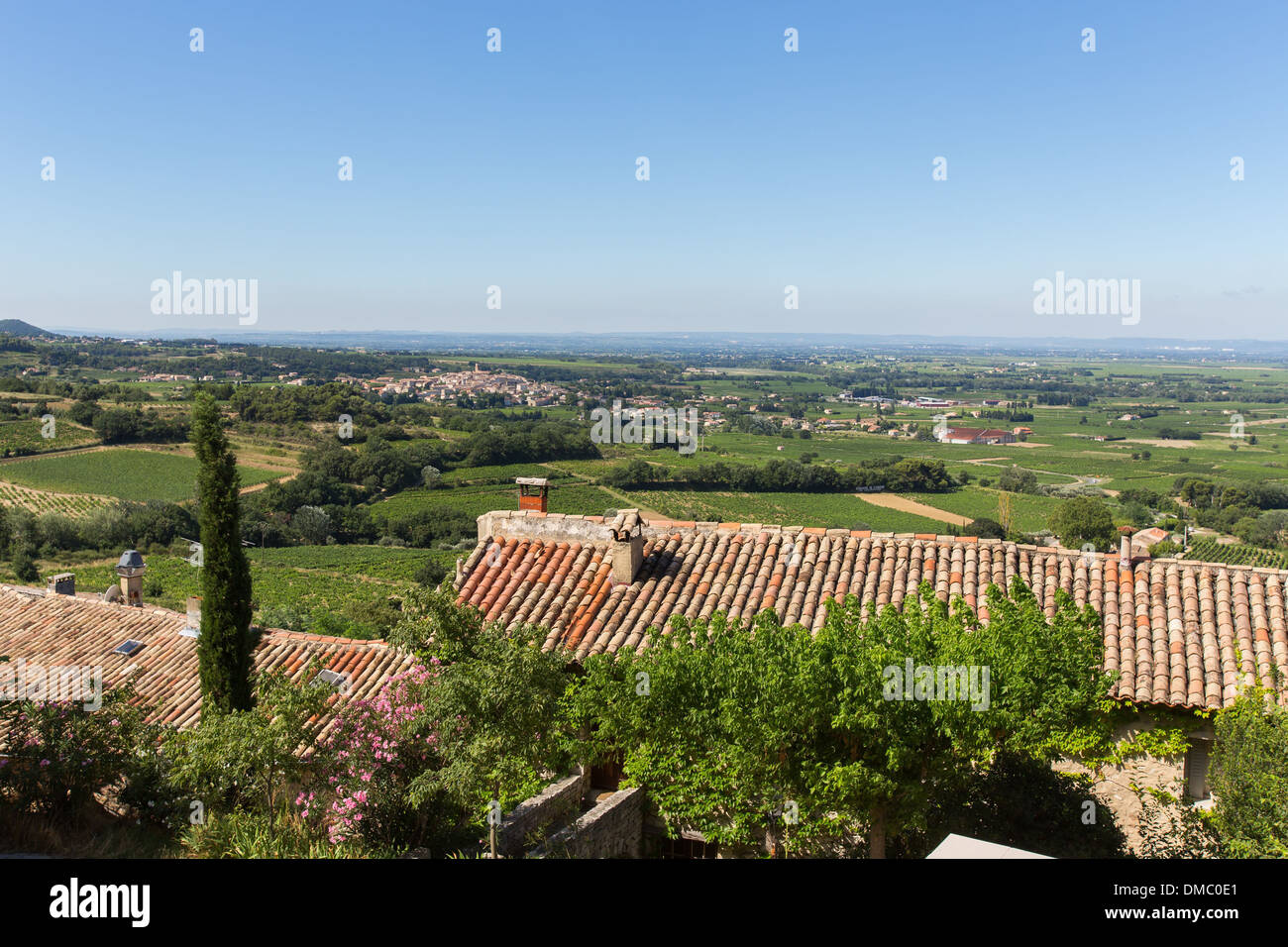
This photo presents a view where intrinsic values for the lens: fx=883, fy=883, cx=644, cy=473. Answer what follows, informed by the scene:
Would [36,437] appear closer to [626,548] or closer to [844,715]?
[626,548]

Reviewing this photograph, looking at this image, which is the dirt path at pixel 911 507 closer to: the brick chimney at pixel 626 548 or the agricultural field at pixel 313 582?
the agricultural field at pixel 313 582

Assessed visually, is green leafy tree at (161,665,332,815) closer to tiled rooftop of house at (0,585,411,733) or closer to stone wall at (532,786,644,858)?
stone wall at (532,786,644,858)

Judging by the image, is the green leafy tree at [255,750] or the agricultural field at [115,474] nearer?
the green leafy tree at [255,750]

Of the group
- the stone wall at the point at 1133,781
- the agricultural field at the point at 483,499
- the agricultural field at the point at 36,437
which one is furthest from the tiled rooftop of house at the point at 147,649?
the agricultural field at the point at 36,437

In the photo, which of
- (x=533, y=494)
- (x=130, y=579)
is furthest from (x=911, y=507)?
(x=533, y=494)

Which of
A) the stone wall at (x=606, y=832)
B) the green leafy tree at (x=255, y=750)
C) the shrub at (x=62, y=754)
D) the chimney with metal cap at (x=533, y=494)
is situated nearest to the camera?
the green leafy tree at (x=255, y=750)

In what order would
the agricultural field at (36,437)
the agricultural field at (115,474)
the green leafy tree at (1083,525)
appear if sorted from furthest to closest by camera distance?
the agricultural field at (36,437) → the agricultural field at (115,474) → the green leafy tree at (1083,525)

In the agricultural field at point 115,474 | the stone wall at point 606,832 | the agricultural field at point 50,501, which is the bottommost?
the agricultural field at point 50,501
